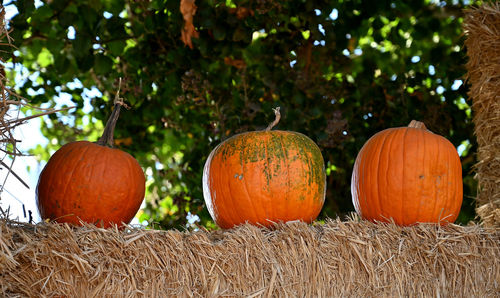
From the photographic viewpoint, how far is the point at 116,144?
125 inches

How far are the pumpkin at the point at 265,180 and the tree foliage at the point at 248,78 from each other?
99cm

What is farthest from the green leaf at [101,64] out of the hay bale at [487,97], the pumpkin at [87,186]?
the hay bale at [487,97]

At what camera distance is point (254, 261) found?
1.33m

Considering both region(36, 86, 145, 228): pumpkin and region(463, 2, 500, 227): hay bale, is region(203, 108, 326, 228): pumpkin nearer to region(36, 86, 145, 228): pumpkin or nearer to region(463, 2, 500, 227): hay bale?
region(36, 86, 145, 228): pumpkin

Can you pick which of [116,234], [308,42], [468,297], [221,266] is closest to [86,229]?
[116,234]

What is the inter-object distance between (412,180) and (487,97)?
0.92 m

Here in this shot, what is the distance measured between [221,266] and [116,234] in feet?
0.92

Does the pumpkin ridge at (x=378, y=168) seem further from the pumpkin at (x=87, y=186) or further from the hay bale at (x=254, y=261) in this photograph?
the pumpkin at (x=87, y=186)

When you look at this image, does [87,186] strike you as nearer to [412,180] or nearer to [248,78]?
[412,180]

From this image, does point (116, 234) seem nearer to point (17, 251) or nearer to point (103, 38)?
point (17, 251)

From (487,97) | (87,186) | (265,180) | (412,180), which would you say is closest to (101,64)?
(87,186)

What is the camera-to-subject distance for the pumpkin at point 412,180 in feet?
5.34

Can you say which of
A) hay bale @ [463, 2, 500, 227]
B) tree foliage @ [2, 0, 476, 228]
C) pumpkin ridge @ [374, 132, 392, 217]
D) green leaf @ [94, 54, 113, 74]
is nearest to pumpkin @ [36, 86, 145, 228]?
pumpkin ridge @ [374, 132, 392, 217]

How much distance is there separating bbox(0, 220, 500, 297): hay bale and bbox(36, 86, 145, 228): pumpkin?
0.25 meters
